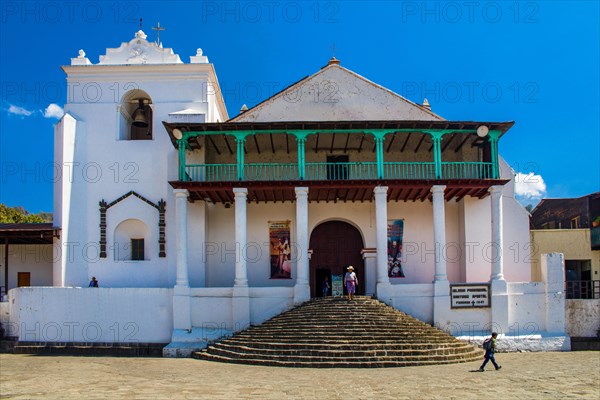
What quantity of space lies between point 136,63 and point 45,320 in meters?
11.5

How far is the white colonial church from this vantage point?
25.5 m

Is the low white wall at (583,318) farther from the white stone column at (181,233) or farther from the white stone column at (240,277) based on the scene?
the white stone column at (181,233)

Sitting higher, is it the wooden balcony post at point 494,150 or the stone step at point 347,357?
the wooden balcony post at point 494,150

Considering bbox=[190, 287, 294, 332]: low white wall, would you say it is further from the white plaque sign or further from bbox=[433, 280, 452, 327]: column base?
the white plaque sign

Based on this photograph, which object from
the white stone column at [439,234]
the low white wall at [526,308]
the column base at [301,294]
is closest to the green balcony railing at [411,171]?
the white stone column at [439,234]

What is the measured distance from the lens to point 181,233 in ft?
85.9

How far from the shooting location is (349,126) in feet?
84.5

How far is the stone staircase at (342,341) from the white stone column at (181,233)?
3.55m

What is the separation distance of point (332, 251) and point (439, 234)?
551cm

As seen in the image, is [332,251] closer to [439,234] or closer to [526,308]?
[439,234]

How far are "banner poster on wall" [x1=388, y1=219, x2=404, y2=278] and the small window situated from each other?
1075cm

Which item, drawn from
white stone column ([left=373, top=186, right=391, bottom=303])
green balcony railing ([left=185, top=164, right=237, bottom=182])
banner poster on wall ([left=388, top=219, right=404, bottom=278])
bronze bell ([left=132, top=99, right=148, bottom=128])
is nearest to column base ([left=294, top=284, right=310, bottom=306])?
white stone column ([left=373, top=186, right=391, bottom=303])

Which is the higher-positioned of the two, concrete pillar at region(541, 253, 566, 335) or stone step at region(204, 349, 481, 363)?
concrete pillar at region(541, 253, 566, 335)

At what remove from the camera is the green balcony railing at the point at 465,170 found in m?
26.8
